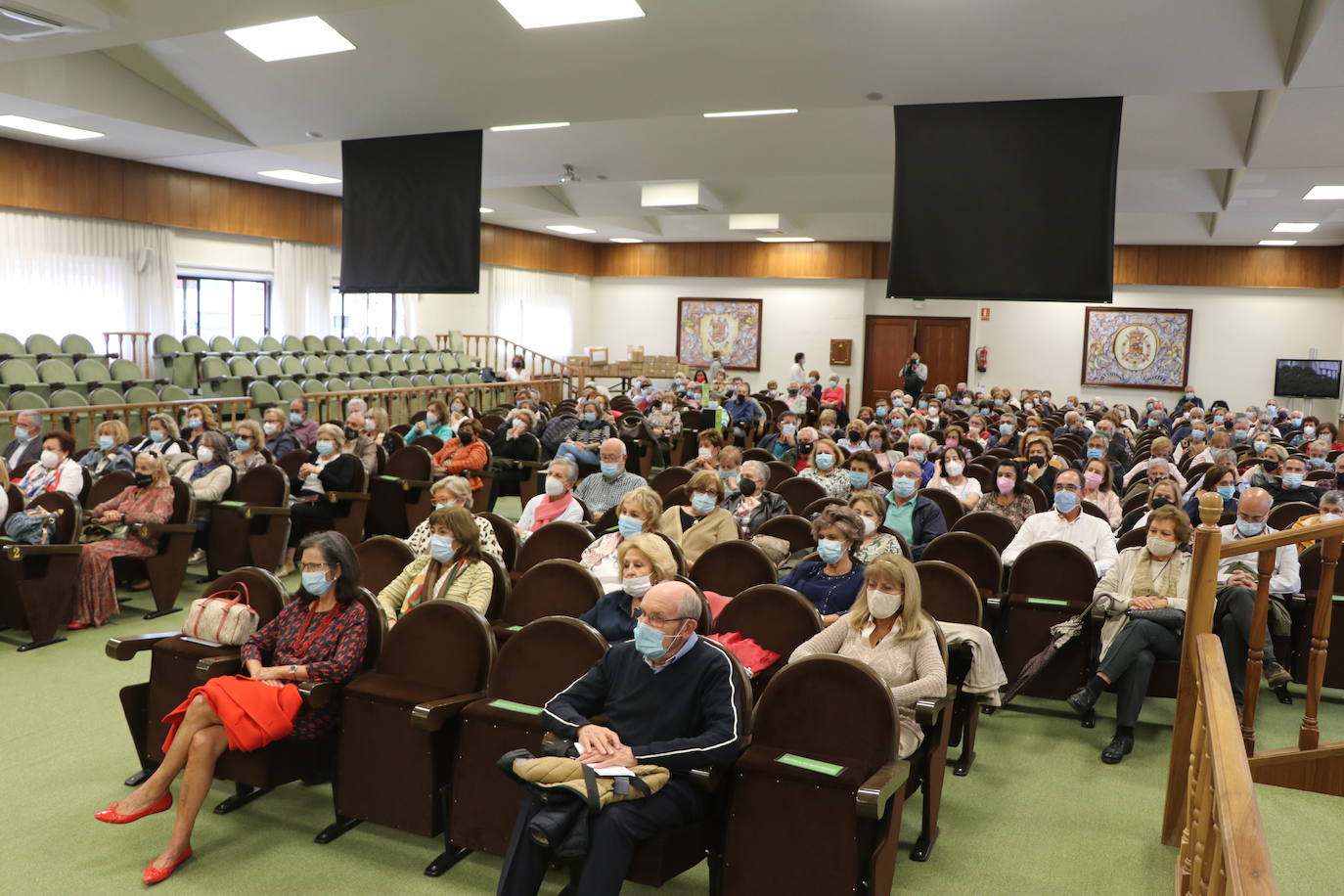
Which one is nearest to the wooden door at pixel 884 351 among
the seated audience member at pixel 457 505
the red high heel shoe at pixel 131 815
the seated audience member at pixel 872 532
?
the seated audience member at pixel 872 532

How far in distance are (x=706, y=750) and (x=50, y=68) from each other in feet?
29.7

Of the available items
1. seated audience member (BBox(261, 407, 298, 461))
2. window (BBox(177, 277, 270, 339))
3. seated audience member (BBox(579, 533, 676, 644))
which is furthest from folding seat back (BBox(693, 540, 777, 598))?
window (BBox(177, 277, 270, 339))

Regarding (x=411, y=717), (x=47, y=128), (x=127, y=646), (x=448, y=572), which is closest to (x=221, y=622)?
(x=127, y=646)

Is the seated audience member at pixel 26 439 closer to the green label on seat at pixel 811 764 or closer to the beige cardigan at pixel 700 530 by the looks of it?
the beige cardigan at pixel 700 530

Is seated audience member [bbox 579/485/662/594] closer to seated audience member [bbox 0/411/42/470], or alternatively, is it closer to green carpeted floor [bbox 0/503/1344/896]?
green carpeted floor [bbox 0/503/1344/896]

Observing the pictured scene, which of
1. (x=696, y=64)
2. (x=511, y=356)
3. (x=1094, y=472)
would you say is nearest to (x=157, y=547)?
(x=696, y=64)

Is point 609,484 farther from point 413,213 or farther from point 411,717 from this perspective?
point 411,717

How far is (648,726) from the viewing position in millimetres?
3309

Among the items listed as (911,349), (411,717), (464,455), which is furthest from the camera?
(911,349)

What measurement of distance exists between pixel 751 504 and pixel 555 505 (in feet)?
4.10

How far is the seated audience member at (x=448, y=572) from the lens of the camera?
181 inches

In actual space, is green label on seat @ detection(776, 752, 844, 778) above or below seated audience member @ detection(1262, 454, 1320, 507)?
below

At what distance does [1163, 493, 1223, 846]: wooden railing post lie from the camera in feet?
11.5

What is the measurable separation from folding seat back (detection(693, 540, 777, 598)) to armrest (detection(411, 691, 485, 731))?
5.54ft
